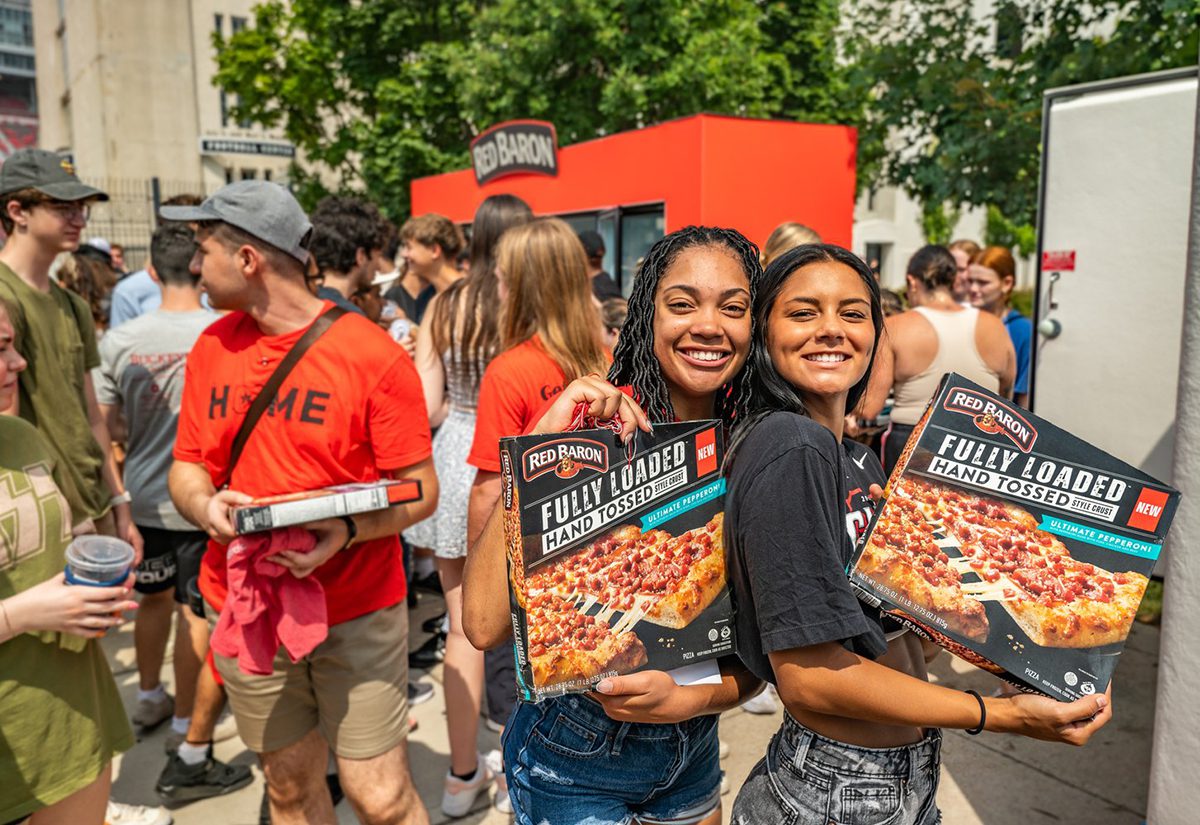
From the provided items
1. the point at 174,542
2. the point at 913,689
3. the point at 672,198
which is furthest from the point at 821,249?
the point at 672,198

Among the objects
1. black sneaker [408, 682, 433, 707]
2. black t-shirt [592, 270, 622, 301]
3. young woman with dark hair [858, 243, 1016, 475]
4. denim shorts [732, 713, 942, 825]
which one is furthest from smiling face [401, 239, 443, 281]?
denim shorts [732, 713, 942, 825]

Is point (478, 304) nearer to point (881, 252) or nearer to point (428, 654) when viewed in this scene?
point (428, 654)

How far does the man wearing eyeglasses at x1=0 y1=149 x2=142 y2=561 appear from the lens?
312 centimetres

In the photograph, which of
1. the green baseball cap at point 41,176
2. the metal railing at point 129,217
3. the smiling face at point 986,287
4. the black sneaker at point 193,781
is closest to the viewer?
the green baseball cap at point 41,176

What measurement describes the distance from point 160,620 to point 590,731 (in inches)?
124

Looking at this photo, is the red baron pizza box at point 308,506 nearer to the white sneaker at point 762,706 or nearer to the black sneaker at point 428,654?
the white sneaker at point 762,706

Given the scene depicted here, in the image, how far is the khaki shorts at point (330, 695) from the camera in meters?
2.54

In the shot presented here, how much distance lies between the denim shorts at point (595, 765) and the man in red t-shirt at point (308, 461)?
0.92 metres

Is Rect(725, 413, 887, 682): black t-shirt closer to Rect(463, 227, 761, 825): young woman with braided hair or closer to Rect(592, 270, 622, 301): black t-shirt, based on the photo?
Rect(463, 227, 761, 825): young woman with braided hair

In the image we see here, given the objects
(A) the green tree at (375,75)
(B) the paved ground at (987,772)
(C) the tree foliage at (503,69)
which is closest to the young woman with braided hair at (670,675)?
(B) the paved ground at (987,772)

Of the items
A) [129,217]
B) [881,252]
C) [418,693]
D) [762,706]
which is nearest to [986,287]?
[762,706]

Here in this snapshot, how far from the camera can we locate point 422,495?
2.61 metres

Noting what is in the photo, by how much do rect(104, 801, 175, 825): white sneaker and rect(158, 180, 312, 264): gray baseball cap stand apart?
2.26 m

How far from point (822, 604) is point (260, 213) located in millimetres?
1995
